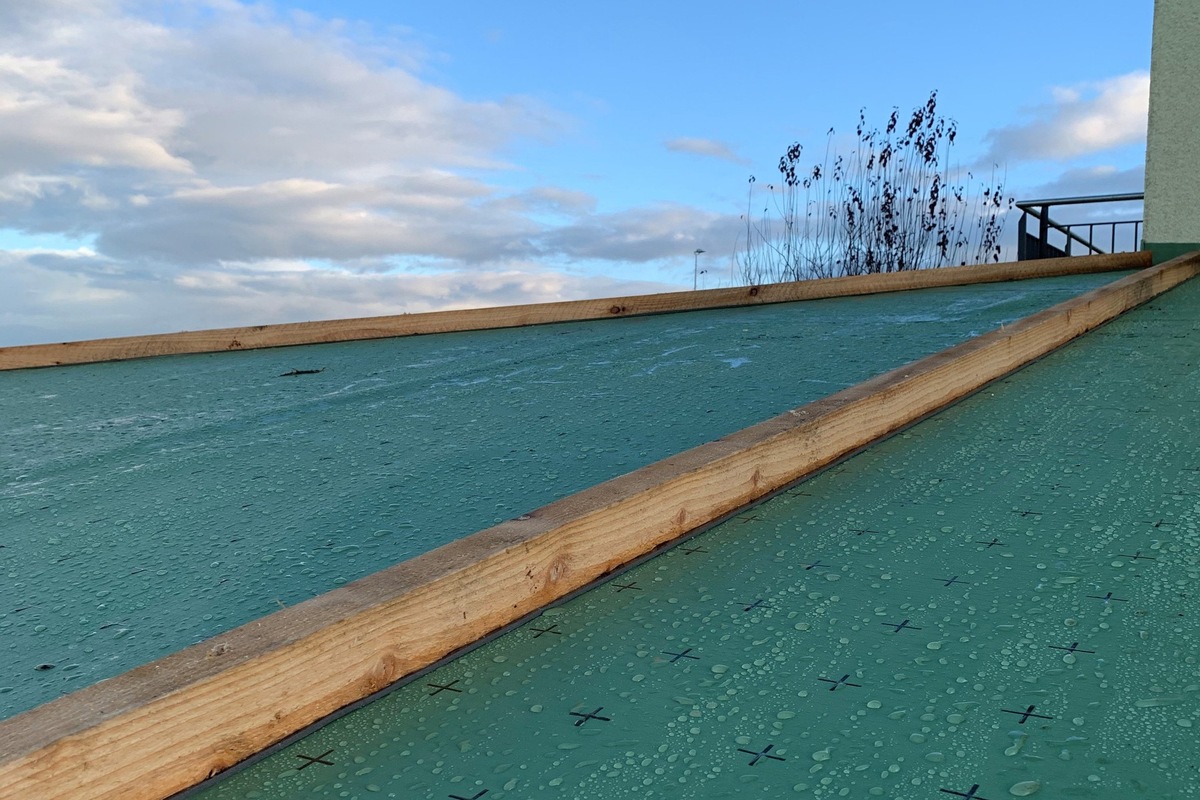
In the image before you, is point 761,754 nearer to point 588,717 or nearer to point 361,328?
point 588,717

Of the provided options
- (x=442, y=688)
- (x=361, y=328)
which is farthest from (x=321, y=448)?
(x=361, y=328)

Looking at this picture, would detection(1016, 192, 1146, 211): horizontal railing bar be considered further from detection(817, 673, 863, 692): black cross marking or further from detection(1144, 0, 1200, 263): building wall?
detection(817, 673, 863, 692): black cross marking

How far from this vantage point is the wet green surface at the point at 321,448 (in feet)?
6.03

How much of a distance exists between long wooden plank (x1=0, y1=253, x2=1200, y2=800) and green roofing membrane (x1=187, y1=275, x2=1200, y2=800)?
0.16ft

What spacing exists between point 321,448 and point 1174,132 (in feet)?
23.5

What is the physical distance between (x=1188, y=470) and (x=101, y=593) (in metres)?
2.45

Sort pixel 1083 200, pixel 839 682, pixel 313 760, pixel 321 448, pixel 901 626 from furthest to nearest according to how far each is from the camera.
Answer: pixel 1083 200 → pixel 321 448 → pixel 901 626 → pixel 839 682 → pixel 313 760

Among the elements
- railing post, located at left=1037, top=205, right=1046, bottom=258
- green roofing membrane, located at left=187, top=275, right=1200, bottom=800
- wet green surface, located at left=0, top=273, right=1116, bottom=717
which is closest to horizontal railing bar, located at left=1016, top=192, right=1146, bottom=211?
railing post, located at left=1037, top=205, right=1046, bottom=258

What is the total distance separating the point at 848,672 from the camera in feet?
4.41

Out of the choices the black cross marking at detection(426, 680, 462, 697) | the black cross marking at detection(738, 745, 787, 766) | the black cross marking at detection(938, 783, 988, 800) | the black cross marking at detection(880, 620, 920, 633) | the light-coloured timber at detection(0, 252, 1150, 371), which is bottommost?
the black cross marking at detection(938, 783, 988, 800)

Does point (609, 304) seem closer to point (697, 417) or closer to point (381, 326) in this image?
point (381, 326)

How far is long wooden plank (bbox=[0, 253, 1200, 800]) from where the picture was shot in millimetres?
1055

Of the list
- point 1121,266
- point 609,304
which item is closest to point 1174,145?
point 1121,266

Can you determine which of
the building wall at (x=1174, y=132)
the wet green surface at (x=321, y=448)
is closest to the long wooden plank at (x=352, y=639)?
the wet green surface at (x=321, y=448)
